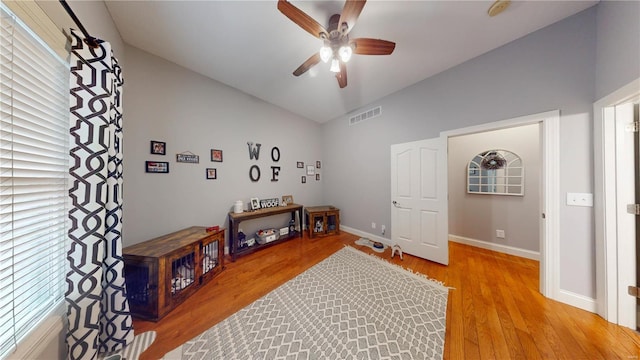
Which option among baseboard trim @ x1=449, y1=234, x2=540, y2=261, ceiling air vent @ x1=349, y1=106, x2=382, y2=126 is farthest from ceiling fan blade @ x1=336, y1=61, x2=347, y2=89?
baseboard trim @ x1=449, y1=234, x2=540, y2=261

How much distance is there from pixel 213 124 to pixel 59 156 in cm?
174

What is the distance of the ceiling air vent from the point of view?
3.22 m

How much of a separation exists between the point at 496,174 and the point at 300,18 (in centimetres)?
369

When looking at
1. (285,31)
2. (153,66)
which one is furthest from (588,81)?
(153,66)

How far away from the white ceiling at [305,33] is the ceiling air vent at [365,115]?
617mm

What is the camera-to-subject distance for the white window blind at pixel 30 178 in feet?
2.44

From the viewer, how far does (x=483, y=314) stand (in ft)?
5.16

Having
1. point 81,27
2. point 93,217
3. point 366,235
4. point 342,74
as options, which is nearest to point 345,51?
point 342,74

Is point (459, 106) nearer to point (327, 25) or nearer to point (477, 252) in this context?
point (327, 25)

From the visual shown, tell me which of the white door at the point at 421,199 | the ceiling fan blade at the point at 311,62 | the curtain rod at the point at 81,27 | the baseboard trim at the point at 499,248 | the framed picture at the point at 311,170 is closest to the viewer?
the curtain rod at the point at 81,27

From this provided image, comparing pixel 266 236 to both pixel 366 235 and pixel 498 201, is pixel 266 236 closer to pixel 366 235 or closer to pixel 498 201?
pixel 366 235

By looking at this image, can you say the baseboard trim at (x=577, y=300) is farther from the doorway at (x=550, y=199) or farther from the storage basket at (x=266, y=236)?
the storage basket at (x=266, y=236)

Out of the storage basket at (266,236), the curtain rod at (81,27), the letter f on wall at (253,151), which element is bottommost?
the storage basket at (266,236)

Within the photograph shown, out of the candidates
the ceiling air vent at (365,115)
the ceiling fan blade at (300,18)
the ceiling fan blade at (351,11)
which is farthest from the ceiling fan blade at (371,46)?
the ceiling air vent at (365,115)
